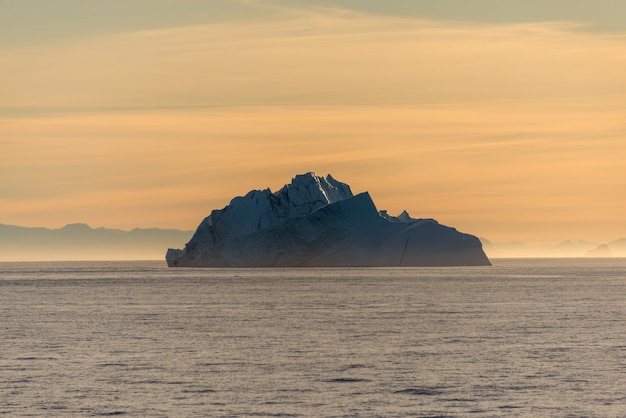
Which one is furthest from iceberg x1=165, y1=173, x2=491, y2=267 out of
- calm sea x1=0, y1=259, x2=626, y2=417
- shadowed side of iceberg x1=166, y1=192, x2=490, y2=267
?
calm sea x1=0, y1=259, x2=626, y2=417

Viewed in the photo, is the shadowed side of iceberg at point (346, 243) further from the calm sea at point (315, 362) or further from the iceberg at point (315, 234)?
the calm sea at point (315, 362)

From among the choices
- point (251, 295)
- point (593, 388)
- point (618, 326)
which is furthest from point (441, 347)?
point (251, 295)

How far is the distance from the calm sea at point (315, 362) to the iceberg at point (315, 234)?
243ft

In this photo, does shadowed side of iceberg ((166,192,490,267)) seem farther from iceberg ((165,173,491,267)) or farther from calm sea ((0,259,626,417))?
calm sea ((0,259,626,417))

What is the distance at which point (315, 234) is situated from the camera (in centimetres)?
14412

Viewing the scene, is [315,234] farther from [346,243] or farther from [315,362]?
[315,362]

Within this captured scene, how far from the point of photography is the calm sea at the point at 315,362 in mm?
28109

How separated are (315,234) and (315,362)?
107 meters

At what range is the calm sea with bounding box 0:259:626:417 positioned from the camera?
92.2ft

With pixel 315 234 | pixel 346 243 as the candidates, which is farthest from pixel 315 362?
pixel 346 243

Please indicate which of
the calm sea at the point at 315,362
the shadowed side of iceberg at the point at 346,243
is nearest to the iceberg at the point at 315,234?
the shadowed side of iceberg at the point at 346,243

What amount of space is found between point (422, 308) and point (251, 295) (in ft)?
84.5

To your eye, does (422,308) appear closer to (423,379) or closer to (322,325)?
(322,325)

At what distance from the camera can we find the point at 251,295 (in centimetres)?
9131
